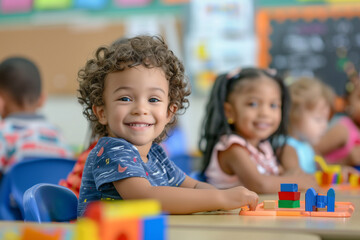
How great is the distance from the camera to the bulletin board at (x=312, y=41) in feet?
15.5

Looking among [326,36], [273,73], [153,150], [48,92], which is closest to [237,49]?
[326,36]

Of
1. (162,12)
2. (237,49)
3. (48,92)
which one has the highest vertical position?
(162,12)

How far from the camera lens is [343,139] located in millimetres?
3391

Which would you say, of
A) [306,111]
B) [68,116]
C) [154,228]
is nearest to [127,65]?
[154,228]

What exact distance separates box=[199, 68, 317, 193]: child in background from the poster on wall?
103 inches

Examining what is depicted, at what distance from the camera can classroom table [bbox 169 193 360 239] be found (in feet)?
2.88

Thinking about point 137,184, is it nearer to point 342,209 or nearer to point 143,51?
point 143,51

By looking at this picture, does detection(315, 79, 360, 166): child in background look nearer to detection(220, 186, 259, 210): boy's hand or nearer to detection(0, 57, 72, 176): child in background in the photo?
detection(0, 57, 72, 176): child in background

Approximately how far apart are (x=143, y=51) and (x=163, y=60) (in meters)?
0.05

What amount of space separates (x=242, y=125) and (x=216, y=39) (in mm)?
2902

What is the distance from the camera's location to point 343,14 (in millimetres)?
4707

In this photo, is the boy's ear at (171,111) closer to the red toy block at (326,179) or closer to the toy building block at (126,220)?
the toy building block at (126,220)

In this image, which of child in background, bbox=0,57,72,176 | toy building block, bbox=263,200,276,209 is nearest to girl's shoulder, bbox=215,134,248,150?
toy building block, bbox=263,200,276,209

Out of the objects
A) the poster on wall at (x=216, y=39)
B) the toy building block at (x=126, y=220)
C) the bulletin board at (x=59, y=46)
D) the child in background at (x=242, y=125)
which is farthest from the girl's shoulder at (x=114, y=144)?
the bulletin board at (x=59, y=46)
